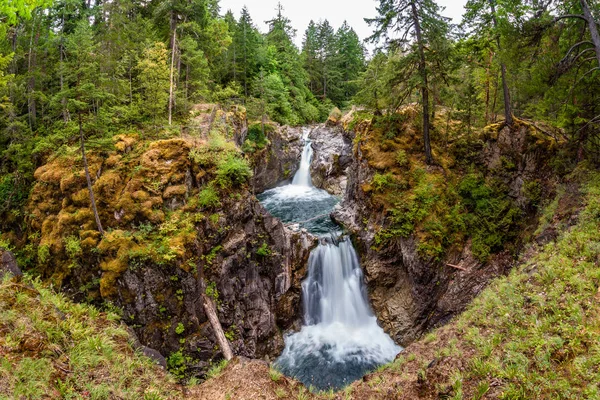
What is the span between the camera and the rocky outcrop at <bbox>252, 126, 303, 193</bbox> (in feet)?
84.5

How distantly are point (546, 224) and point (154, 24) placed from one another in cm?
2871

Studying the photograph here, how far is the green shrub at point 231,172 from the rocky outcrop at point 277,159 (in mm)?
11153

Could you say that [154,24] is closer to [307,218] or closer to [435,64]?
[307,218]

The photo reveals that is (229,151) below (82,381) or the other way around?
the other way around

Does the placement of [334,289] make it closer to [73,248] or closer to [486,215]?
[486,215]

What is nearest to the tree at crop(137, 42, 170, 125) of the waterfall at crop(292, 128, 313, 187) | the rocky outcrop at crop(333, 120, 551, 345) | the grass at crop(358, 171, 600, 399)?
the rocky outcrop at crop(333, 120, 551, 345)

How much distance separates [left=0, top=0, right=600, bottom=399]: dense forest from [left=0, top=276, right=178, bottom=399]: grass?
4 centimetres

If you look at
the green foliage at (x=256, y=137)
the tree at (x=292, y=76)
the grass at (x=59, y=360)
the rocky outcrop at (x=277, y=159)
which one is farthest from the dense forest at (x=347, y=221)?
the tree at (x=292, y=76)

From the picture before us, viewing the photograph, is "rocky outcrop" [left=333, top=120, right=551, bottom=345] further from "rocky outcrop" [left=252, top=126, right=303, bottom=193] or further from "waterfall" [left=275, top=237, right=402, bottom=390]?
"rocky outcrop" [left=252, top=126, right=303, bottom=193]

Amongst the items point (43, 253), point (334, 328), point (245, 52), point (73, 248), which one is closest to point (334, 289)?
point (334, 328)

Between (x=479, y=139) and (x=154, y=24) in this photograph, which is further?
(x=154, y=24)

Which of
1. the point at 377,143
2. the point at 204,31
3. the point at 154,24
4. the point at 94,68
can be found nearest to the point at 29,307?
the point at 94,68

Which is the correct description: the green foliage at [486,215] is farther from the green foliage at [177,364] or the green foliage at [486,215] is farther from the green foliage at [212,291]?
the green foliage at [177,364]

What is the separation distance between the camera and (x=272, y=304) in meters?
13.8
